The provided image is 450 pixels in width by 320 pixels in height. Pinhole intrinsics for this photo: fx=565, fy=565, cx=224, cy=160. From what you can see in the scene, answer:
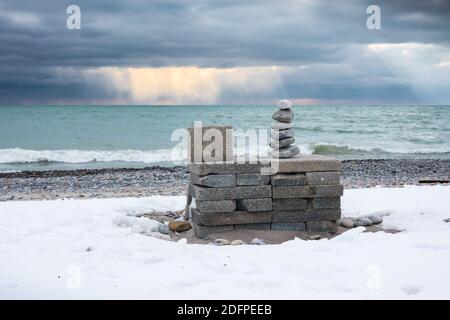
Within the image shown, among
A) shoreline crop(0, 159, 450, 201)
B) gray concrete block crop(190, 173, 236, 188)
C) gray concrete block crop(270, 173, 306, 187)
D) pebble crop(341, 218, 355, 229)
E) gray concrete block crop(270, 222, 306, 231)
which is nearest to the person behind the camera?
gray concrete block crop(190, 173, 236, 188)

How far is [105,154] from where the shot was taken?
30.2 meters

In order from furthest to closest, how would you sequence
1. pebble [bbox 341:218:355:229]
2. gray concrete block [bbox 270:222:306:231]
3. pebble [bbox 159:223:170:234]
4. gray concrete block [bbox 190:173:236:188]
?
pebble [bbox 341:218:355:229] < pebble [bbox 159:223:170:234] < gray concrete block [bbox 270:222:306:231] < gray concrete block [bbox 190:173:236:188]

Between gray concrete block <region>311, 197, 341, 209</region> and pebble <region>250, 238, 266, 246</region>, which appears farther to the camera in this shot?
gray concrete block <region>311, 197, 341, 209</region>

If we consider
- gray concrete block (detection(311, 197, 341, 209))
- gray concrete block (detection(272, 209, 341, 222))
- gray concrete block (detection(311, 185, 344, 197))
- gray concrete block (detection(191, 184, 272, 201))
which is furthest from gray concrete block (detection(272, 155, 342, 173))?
gray concrete block (detection(272, 209, 341, 222))

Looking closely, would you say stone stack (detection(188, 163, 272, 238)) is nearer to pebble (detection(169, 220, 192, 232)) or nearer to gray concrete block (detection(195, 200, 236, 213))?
gray concrete block (detection(195, 200, 236, 213))

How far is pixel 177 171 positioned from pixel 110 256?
14.7 metres

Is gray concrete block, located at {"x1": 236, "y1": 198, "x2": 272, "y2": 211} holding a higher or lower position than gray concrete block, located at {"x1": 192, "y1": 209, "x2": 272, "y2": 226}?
higher

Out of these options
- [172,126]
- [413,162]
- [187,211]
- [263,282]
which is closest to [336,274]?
[263,282]

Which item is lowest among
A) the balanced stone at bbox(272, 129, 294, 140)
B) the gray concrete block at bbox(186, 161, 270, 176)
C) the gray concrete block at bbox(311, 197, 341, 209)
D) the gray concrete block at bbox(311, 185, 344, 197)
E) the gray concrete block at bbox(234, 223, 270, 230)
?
the gray concrete block at bbox(234, 223, 270, 230)

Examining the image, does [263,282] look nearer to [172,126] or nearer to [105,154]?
A: [105,154]

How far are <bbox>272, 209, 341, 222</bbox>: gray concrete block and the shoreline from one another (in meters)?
6.20

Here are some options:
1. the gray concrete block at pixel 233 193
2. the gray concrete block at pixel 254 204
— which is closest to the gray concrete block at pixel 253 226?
the gray concrete block at pixel 254 204

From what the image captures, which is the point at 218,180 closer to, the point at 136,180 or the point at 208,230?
the point at 208,230

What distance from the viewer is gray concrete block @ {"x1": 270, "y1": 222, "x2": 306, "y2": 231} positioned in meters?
9.28
